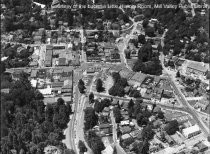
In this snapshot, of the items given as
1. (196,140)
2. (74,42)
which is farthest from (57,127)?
(74,42)

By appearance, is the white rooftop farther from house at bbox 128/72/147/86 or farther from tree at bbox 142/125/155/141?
house at bbox 128/72/147/86

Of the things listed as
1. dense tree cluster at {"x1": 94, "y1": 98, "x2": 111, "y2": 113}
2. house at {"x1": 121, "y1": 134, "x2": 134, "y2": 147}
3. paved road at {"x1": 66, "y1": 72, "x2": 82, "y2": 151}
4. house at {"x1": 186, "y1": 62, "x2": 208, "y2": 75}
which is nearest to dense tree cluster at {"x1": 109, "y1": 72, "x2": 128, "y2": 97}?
dense tree cluster at {"x1": 94, "y1": 98, "x2": 111, "y2": 113}

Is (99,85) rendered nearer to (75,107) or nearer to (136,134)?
(75,107)

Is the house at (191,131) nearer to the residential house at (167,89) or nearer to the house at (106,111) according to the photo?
the residential house at (167,89)

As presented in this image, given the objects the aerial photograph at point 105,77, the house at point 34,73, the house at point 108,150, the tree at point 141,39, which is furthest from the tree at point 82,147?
the tree at point 141,39

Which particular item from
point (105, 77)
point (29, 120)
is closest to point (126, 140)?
point (29, 120)
